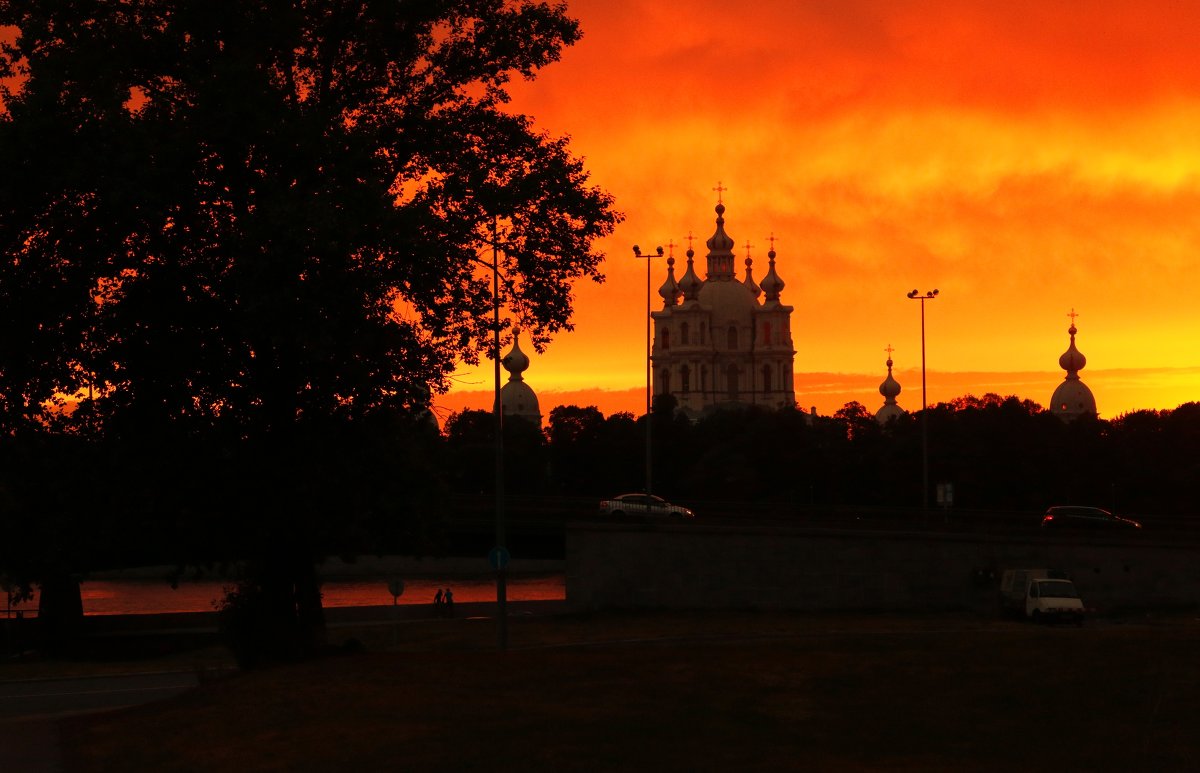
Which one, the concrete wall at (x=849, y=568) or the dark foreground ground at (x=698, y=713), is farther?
the concrete wall at (x=849, y=568)

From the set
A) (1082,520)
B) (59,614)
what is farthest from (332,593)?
(1082,520)

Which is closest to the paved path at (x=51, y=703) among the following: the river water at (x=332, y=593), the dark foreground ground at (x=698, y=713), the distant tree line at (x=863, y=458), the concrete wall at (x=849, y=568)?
the dark foreground ground at (x=698, y=713)

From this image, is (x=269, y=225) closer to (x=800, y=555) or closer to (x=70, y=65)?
(x=70, y=65)

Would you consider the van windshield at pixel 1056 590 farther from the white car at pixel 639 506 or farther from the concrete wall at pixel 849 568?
the white car at pixel 639 506

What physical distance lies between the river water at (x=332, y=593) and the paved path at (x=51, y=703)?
146 feet

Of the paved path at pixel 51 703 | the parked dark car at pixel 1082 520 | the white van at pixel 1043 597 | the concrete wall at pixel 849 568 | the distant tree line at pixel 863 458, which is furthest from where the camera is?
the distant tree line at pixel 863 458

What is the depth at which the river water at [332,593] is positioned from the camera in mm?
88688

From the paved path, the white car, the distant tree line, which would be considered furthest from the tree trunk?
the distant tree line

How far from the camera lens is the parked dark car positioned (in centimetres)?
7131

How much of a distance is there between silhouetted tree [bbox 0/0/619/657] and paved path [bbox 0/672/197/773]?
4.29 m

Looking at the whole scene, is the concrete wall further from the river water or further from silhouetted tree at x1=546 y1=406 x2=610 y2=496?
silhouetted tree at x1=546 y1=406 x2=610 y2=496

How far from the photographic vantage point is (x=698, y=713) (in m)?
20.3

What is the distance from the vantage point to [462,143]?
2981 centimetres

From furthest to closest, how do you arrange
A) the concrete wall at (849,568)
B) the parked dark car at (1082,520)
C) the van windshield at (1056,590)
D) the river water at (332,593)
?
1. the river water at (332,593)
2. the parked dark car at (1082,520)
3. the concrete wall at (849,568)
4. the van windshield at (1056,590)
